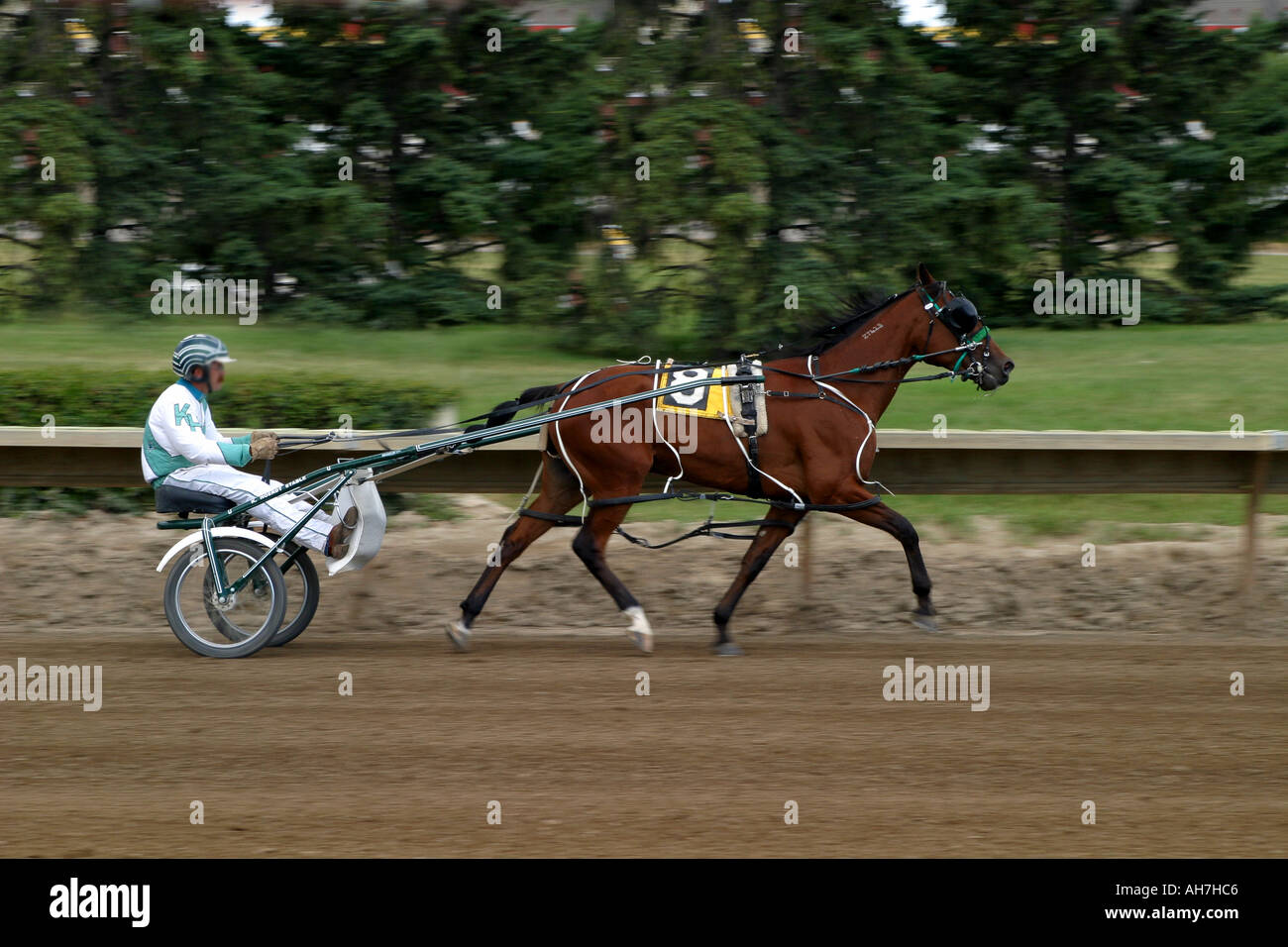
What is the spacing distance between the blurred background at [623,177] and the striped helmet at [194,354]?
3937mm

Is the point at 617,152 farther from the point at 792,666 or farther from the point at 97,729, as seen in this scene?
the point at 97,729

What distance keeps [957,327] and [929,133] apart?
5622mm

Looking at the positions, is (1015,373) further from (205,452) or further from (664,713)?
(205,452)

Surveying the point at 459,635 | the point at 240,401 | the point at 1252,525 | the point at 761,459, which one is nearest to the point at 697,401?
the point at 761,459

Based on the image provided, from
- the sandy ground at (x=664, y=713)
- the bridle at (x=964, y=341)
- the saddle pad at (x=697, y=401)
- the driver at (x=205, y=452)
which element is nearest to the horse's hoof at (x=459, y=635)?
the sandy ground at (x=664, y=713)

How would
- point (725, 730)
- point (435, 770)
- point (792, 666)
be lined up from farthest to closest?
point (792, 666)
point (725, 730)
point (435, 770)

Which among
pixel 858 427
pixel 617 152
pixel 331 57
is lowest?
pixel 858 427

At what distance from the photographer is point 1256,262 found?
43.2 feet

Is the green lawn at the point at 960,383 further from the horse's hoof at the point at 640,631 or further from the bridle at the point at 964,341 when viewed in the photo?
the horse's hoof at the point at 640,631

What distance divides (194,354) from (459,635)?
6.39 feet

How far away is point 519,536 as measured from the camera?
23.5 feet

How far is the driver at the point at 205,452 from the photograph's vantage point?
670 centimetres

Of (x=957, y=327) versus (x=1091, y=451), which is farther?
(x=1091, y=451)

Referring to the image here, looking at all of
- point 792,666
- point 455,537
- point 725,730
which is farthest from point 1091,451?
point 455,537
